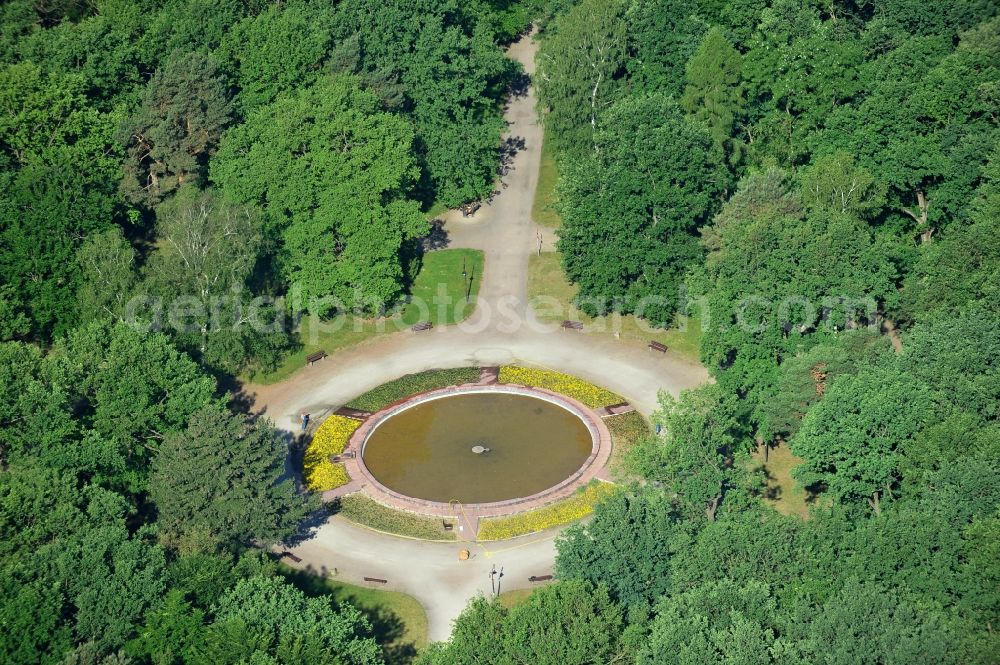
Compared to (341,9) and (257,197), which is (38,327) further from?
(341,9)

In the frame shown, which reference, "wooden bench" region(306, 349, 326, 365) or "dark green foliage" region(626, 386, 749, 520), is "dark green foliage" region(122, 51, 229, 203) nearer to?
"wooden bench" region(306, 349, 326, 365)

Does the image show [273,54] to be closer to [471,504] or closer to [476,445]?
[476,445]

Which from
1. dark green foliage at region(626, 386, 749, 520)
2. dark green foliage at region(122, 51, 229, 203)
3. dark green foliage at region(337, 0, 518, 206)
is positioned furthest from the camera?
dark green foliage at region(337, 0, 518, 206)

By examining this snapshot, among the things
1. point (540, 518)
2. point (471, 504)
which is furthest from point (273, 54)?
point (540, 518)

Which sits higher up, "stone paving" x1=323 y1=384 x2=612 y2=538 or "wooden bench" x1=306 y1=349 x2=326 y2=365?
"wooden bench" x1=306 y1=349 x2=326 y2=365

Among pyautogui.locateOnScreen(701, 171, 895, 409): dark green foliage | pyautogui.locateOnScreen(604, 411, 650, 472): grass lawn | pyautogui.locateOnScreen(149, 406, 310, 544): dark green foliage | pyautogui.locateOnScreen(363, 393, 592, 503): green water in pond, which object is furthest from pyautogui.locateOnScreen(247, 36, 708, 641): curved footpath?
pyautogui.locateOnScreen(701, 171, 895, 409): dark green foliage

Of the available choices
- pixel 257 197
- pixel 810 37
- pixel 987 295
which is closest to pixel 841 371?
pixel 987 295
